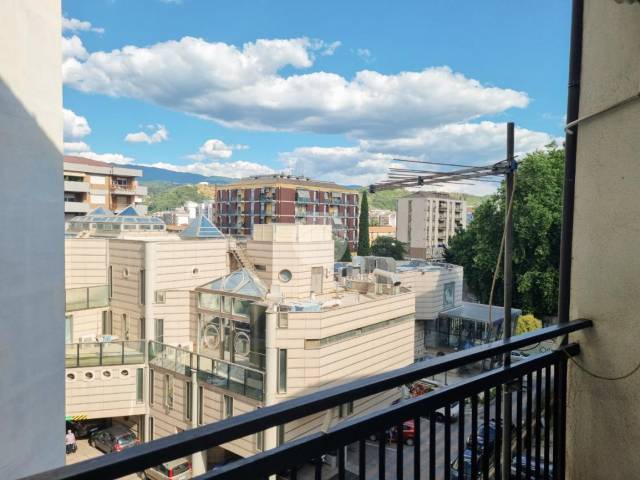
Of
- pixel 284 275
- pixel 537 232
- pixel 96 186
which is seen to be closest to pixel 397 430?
pixel 284 275

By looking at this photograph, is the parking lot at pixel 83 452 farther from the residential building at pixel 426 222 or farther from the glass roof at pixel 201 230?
the residential building at pixel 426 222

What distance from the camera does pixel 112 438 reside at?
12.3 metres

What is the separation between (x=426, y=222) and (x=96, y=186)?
29.1m

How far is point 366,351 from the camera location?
448 inches

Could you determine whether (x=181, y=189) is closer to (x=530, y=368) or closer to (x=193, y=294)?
(x=193, y=294)

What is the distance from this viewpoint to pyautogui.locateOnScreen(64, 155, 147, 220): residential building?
107 ft

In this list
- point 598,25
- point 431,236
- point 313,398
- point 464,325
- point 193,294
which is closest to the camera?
point 313,398

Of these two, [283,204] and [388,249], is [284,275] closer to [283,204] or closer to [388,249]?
[388,249]

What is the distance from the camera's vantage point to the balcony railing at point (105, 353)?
11.7 metres

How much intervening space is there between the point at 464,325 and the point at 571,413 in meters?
17.8

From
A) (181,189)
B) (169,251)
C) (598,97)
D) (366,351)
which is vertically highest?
(181,189)

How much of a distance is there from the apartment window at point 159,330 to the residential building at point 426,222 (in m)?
34.2

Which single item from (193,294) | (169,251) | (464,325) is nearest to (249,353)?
(193,294)

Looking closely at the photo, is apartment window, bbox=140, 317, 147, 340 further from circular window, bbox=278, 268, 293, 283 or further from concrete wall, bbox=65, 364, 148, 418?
circular window, bbox=278, 268, 293, 283
